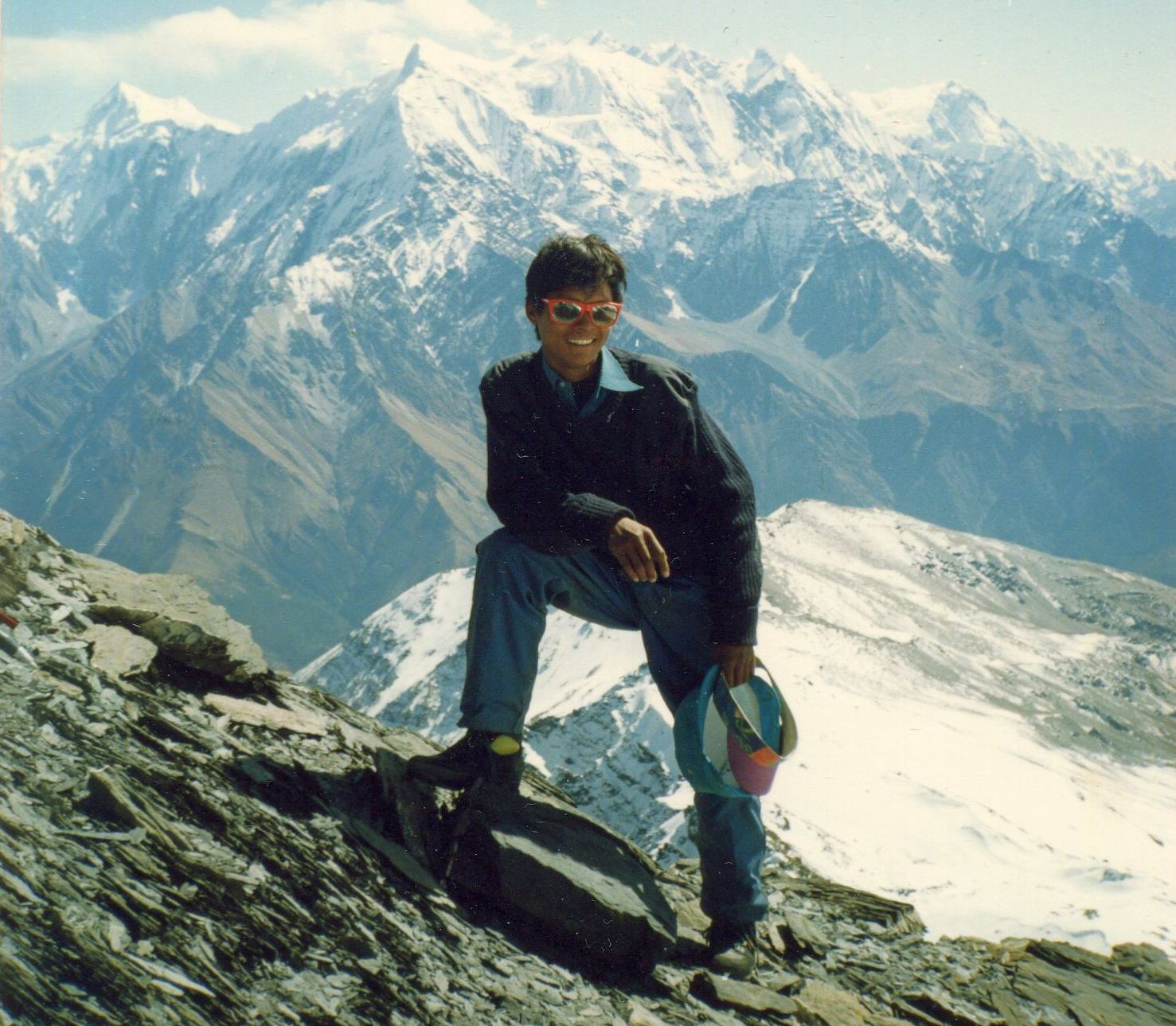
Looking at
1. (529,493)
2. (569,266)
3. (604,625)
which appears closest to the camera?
(529,493)

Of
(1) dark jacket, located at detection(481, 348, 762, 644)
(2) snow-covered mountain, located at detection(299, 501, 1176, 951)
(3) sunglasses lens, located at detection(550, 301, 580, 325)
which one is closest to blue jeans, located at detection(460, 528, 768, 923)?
(1) dark jacket, located at detection(481, 348, 762, 644)

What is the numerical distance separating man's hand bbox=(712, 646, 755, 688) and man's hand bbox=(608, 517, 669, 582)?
33.1 inches

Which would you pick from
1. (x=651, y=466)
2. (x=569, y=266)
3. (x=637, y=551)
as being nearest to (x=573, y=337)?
(x=569, y=266)

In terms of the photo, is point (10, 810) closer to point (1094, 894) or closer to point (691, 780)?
point (691, 780)

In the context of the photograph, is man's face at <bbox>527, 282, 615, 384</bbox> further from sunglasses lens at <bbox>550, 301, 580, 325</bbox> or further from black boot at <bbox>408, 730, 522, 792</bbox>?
black boot at <bbox>408, 730, 522, 792</bbox>

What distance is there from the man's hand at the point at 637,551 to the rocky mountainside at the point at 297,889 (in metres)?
2.06

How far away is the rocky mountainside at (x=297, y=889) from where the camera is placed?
208 inches

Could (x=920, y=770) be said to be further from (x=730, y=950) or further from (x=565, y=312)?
(x=565, y=312)

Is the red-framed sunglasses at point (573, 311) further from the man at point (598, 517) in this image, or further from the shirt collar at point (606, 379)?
the shirt collar at point (606, 379)

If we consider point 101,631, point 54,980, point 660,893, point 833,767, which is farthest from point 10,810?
point 833,767

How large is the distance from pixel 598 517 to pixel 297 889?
2.86m

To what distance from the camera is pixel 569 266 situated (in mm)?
7602

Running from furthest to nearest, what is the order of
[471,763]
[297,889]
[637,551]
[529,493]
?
[471,763], [529,493], [637,551], [297,889]

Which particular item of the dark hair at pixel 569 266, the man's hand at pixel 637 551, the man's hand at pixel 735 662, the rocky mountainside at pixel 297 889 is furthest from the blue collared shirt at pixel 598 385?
the rocky mountainside at pixel 297 889
